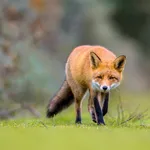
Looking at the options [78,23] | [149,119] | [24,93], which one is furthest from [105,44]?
[149,119]

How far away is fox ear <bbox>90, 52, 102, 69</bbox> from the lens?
12805 millimetres

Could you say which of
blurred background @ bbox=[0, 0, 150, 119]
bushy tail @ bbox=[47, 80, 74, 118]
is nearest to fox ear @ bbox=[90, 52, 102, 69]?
bushy tail @ bbox=[47, 80, 74, 118]

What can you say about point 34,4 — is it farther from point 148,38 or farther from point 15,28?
point 148,38

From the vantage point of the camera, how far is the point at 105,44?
3216 cm

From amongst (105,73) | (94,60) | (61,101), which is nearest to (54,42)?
(61,101)

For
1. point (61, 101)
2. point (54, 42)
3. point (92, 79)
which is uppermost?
point (54, 42)

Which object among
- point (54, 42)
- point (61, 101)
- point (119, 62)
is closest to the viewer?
point (119, 62)

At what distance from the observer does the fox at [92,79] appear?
12.7 metres

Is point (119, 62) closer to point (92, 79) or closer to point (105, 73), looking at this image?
point (105, 73)

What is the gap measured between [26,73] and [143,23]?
19948 mm

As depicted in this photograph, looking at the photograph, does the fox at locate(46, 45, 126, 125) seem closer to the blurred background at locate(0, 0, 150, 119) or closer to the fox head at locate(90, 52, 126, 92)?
the fox head at locate(90, 52, 126, 92)

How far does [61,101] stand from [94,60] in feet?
5.62

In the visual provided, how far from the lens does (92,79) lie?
503 inches

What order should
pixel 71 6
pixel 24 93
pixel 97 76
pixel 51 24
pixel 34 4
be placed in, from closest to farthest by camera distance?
pixel 97 76, pixel 24 93, pixel 34 4, pixel 51 24, pixel 71 6
